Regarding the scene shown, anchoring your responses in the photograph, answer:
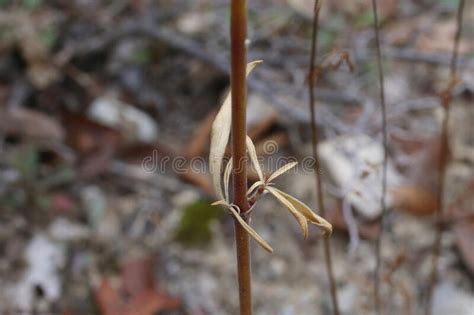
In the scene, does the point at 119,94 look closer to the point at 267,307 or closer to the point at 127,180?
the point at 127,180

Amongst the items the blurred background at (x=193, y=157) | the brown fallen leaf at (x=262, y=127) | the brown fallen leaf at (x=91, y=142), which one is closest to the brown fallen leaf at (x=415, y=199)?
the blurred background at (x=193, y=157)

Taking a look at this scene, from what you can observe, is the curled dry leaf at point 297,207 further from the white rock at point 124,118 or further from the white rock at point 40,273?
the white rock at point 124,118

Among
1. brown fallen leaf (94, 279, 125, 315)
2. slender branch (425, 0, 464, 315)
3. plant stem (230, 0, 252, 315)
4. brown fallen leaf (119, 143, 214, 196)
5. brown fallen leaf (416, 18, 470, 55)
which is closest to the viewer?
plant stem (230, 0, 252, 315)

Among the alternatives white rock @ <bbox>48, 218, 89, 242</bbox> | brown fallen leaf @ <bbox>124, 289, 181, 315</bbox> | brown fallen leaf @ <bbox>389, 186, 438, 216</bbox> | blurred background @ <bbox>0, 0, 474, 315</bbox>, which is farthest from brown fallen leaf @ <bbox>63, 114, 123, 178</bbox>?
brown fallen leaf @ <bbox>389, 186, 438, 216</bbox>

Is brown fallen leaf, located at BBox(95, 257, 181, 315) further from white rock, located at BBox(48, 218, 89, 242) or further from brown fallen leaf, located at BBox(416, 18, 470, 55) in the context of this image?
brown fallen leaf, located at BBox(416, 18, 470, 55)

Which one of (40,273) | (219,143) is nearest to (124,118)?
(40,273)

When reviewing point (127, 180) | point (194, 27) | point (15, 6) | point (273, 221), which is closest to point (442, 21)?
point (194, 27)
